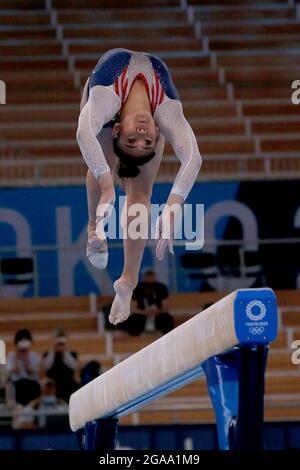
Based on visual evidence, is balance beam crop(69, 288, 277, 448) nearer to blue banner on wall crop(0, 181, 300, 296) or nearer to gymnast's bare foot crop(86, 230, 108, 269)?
gymnast's bare foot crop(86, 230, 108, 269)

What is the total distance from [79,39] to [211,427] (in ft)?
8.78

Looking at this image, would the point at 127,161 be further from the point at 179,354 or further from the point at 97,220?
the point at 179,354

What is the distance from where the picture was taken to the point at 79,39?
31.1 ft

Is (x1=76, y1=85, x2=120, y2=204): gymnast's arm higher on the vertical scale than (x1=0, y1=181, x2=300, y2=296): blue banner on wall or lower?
lower

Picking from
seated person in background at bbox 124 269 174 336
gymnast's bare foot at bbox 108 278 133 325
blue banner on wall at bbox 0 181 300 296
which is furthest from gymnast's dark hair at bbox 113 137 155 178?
seated person in background at bbox 124 269 174 336

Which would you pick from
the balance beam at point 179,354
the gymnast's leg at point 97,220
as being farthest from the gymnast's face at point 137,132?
the balance beam at point 179,354

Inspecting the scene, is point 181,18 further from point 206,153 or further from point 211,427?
point 211,427

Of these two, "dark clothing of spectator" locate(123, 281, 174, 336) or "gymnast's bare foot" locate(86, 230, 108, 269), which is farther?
"dark clothing of spectator" locate(123, 281, 174, 336)

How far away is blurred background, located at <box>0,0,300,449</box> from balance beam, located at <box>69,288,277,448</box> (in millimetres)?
1082

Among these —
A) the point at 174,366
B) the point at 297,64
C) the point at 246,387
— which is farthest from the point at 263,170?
the point at 246,387

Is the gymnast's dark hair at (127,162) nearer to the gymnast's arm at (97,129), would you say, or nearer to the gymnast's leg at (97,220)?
the gymnast's leg at (97,220)

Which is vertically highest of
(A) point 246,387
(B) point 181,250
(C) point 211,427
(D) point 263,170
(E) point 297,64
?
(E) point 297,64

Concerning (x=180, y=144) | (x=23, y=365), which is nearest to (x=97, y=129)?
(x=180, y=144)

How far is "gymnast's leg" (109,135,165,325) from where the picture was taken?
600 cm
